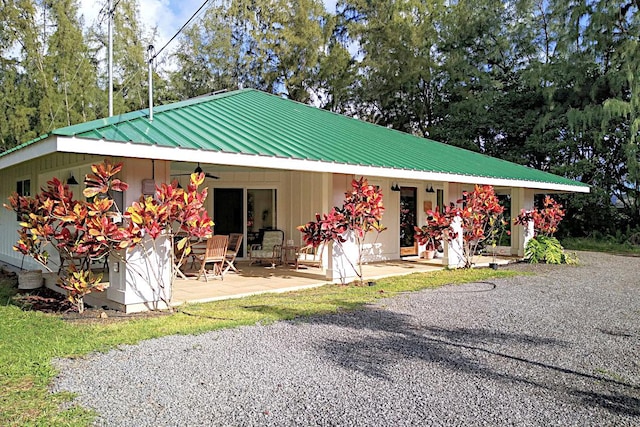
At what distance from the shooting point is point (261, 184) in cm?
1323

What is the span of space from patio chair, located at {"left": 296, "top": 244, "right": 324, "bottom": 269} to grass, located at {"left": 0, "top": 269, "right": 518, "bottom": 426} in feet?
7.13

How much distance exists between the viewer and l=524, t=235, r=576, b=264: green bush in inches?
532

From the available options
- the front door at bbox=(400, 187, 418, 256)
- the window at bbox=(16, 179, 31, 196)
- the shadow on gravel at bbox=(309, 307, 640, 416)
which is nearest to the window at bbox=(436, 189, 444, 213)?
the front door at bbox=(400, 187, 418, 256)

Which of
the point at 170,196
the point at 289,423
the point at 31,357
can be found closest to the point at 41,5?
the point at 170,196

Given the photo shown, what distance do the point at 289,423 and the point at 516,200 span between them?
1369cm

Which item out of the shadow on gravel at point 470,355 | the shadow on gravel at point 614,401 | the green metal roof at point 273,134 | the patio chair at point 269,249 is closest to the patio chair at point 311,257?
the patio chair at point 269,249

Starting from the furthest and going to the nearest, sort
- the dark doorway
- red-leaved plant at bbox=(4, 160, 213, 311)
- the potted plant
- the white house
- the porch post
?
the porch post
the dark doorway
the potted plant
the white house
red-leaved plant at bbox=(4, 160, 213, 311)

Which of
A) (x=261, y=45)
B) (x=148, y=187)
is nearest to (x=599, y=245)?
(x=261, y=45)

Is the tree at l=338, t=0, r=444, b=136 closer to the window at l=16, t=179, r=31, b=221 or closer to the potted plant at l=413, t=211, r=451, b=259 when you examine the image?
the potted plant at l=413, t=211, r=451, b=259

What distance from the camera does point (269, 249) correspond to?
12.4 meters

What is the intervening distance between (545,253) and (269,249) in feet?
25.1

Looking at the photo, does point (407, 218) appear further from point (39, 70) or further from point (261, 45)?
point (39, 70)

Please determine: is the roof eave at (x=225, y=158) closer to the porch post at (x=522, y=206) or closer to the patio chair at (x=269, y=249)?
the patio chair at (x=269, y=249)

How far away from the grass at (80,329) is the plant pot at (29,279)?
26 cm
